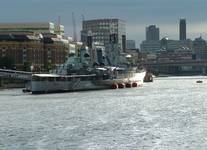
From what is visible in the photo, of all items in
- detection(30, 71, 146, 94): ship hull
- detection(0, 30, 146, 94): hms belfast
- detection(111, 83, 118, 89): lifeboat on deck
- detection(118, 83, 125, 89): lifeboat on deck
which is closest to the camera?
detection(30, 71, 146, 94): ship hull

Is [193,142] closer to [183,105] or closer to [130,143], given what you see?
[130,143]

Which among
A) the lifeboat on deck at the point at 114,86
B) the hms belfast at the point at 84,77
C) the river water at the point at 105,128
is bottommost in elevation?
the river water at the point at 105,128

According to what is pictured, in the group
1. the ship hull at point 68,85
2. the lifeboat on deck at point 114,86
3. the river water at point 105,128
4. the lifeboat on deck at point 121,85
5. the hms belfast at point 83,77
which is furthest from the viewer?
the lifeboat on deck at point 121,85

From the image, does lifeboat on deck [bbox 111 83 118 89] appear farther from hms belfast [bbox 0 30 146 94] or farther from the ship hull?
the ship hull

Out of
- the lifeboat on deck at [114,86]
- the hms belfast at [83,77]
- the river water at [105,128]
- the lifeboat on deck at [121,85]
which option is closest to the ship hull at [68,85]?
the hms belfast at [83,77]

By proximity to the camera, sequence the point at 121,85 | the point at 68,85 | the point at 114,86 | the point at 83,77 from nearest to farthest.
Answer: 1. the point at 68,85
2. the point at 83,77
3. the point at 114,86
4. the point at 121,85

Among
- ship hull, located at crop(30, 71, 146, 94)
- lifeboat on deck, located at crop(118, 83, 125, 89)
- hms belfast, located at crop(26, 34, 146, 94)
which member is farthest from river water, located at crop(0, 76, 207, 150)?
lifeboat on deck, located at crop(118, 83, 125, 89)

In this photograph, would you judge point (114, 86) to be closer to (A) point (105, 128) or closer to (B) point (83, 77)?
(B) point (83, 77)

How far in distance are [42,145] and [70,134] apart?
6699 millimetres

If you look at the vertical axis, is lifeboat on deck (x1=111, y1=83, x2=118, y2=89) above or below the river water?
above

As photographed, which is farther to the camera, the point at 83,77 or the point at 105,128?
the point at 83,77

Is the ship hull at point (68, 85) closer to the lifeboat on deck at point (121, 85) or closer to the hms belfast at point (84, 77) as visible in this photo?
the hms belfast at point (84, 77)

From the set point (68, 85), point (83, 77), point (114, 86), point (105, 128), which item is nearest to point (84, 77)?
point (83, 77)

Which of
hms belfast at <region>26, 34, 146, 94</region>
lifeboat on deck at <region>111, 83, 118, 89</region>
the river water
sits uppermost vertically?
hms belfast at <region>26, 34, 146, 94</region>
